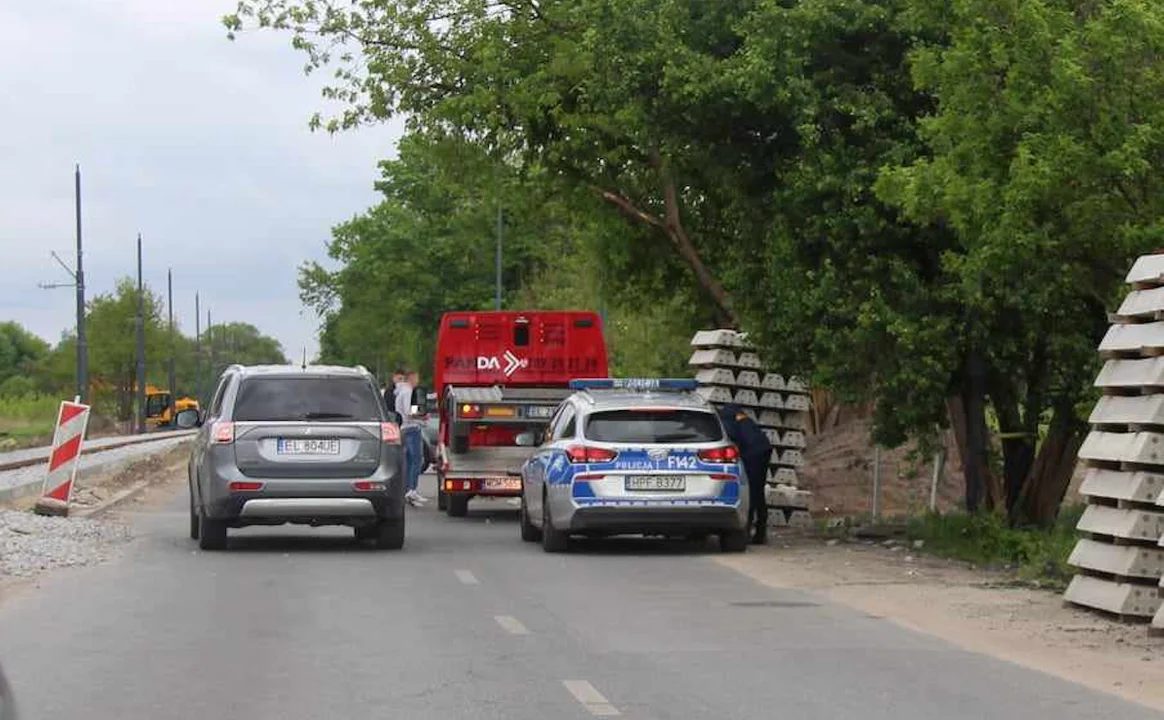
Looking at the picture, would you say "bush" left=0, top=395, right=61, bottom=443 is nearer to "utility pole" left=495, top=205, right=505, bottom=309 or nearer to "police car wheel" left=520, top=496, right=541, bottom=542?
"utility pole" left=495, top=205, right=505, bottom=309

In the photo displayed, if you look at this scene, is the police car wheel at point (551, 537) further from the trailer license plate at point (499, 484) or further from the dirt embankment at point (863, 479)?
the dirt embankment at point (863, 479)

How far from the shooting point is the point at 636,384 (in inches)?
877

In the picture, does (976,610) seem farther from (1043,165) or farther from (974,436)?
(974,436)

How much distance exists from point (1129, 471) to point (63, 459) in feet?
48.9

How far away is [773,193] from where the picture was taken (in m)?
22.7

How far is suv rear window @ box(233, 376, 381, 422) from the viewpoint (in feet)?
67.3

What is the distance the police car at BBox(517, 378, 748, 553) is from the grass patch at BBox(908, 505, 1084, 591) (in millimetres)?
2273

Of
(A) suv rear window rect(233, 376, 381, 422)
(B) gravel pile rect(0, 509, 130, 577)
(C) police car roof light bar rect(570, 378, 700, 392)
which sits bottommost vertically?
(B) gravel pile rect(0, 509, 130, 577)

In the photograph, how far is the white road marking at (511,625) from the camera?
13558mm

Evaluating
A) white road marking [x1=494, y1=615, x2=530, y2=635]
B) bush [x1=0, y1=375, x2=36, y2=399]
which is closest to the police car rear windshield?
white road marking [x1=494, y1=615, x2=530, y2=635]

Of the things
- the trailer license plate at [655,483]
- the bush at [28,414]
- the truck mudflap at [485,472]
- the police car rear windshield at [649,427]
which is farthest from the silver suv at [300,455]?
the bush at [28,414]

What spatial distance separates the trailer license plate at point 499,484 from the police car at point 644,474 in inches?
252

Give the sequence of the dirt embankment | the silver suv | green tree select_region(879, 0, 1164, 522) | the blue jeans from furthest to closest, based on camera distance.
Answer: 1. the dirt embankment
2. the blue jeans
3. the silver suv
4. green tree select_region(879, 0, 1164, 522)

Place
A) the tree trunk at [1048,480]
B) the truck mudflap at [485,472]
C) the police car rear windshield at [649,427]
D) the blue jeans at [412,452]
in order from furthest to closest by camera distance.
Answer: the blue jeans at [412,452] < the truck mudflap at [485,472] < the tree trunk at [1048,480] < the police car rear windshield at [649,427]
